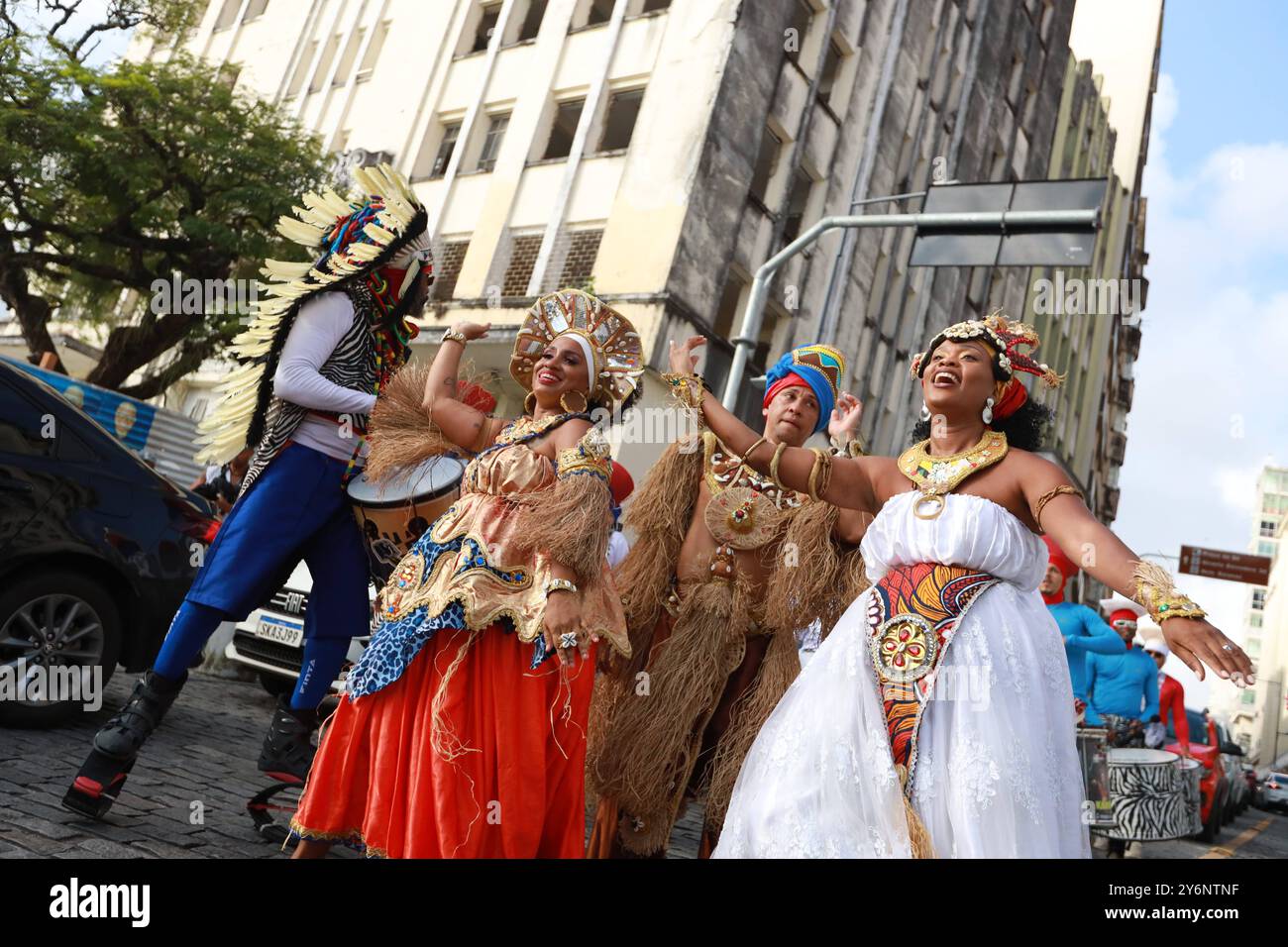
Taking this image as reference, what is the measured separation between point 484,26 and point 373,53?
11.8 feet

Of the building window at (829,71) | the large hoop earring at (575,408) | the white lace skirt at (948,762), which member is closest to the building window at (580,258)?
the building window at (829,71)

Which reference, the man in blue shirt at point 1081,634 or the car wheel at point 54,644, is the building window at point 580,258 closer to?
the man in blue shirt at point 1081,634

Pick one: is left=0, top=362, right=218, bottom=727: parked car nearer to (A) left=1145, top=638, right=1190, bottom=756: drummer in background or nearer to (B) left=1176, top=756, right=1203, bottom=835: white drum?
(B) left=1176, top=756, right=1203, bottom=835: white drum

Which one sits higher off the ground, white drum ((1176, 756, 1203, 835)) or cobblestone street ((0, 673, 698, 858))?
white drum ((1176, 756, 1203, 835))

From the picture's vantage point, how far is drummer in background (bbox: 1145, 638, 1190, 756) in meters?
10.2

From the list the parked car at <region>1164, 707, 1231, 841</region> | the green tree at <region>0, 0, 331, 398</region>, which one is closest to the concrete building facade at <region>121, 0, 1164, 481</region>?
the green tree at <region>0, 0, 331, 398</region>

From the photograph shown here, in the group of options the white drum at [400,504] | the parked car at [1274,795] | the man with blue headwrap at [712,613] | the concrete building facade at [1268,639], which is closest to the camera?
the man with blue headwrap at [712,613]

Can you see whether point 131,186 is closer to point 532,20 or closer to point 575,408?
point 532,20

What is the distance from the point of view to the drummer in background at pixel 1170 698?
1024 cm

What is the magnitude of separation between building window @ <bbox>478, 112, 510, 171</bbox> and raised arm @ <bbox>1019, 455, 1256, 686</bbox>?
19353 millimetres

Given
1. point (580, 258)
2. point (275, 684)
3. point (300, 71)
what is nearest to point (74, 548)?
point (275, 684)

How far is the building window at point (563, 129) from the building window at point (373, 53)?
6120 mm

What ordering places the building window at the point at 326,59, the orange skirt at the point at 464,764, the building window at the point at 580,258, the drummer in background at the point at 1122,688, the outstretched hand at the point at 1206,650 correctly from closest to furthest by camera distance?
the outstretched hand at the point at 1206,650 < the orange skirt at the point at 464,764 < the drummer in background at the point at 1122,688 < the building window at the point at 580,258 < the building window at the point at 326,59
